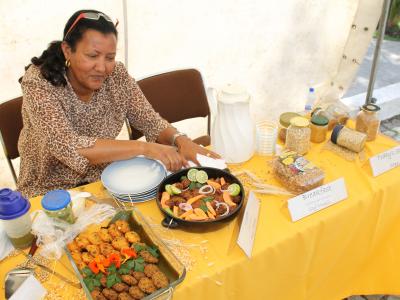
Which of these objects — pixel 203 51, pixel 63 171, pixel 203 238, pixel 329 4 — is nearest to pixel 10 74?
pixel 63 171

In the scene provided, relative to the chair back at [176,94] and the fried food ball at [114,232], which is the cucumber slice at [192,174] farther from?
the chair back at [176,94]

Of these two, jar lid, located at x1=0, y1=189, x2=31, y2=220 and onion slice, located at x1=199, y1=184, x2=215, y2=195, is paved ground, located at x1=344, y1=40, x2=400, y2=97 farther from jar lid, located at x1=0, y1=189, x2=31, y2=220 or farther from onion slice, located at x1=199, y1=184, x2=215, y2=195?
jar lid, located at x1=0, y1=189, x2=31, y2=220

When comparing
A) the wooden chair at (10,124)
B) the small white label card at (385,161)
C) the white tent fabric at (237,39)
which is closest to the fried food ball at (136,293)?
the small white label card at (385,161)

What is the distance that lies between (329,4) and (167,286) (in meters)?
2.69

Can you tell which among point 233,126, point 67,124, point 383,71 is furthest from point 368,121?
point 383,71

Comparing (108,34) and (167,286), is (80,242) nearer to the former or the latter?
(167,286)

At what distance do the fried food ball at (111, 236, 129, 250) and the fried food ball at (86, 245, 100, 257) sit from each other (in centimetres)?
4

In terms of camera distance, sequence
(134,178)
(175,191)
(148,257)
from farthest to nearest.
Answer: (134,178) → (175,191) → (148,257)

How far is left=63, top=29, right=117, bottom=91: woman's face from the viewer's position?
1.26 m

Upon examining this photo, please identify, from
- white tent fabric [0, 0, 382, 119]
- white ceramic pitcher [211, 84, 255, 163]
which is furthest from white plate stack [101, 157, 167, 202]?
white tent fabric [0, 0, 382, 119]

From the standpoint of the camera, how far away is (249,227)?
3.28ft

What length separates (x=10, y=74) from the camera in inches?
78.2

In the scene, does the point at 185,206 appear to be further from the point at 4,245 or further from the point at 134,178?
the point at 4,245

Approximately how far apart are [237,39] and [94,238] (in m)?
1.99
